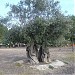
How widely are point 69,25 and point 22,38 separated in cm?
381

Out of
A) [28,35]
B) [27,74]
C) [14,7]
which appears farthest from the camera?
[14,7]

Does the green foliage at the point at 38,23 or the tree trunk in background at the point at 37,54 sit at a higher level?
the green foliage at the point at 38,23

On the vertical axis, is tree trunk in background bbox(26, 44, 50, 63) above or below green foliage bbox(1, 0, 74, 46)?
below

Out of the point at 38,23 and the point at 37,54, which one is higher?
the point at 38,23

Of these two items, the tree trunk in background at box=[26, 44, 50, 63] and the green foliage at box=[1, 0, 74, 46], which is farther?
the tree trunk in background at box=[26, 44, 50, 63]

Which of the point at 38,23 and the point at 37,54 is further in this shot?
the point at 37,54

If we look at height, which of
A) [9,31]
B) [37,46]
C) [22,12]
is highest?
[22,12]

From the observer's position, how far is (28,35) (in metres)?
17.0

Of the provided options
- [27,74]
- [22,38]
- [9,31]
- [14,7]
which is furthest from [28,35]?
[27,74]

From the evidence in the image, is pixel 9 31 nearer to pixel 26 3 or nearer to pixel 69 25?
pixel 26 3

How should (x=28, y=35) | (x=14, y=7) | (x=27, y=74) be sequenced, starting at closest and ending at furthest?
(x=27, y=74), (x=28, y=35), (x=14, y=7)

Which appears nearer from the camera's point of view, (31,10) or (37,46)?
(31,10)

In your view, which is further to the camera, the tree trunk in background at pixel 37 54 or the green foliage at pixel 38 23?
the tree trunk in background at pixel 37 54

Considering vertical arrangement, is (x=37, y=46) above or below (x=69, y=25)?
below
